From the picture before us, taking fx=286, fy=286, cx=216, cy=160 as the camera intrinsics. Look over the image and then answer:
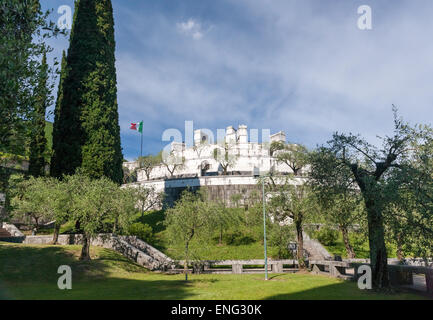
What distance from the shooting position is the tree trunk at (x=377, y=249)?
15781mm

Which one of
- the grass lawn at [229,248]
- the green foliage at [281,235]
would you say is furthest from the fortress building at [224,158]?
the green foliage at [281,235]

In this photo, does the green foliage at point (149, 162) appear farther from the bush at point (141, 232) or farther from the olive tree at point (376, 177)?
→ the olive tree at point (376, 177)

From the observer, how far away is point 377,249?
16688mm

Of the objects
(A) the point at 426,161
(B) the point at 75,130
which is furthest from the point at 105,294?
(B) the point at 75,130

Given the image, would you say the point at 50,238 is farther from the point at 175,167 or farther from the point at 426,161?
the point at 175,167

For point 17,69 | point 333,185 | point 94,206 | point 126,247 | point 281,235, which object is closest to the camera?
point 17,69

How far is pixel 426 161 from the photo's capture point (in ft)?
49.2

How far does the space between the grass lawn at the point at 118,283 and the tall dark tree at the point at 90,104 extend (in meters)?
9.75

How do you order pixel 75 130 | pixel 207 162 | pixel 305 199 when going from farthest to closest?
pixel 207 162, pixel 75 130, pixel 305 199

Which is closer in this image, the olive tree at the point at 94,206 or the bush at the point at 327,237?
the olive tree at the point at 94,206

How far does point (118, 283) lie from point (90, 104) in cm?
2169

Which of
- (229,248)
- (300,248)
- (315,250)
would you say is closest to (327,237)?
(315,250)

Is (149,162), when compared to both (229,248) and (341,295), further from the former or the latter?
(341,295)

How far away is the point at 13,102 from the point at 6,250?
17.7 metres
